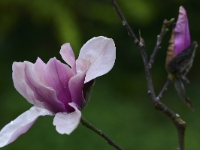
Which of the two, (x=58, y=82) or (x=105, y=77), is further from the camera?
(x=105, y=77)

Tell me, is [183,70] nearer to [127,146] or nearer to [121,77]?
[127,146]

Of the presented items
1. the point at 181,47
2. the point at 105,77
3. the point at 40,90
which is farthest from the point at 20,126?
the point at 105,77

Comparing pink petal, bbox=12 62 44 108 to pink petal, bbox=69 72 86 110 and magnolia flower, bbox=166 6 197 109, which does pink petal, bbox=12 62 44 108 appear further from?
magnolia flower, bbox=166 6 197 109

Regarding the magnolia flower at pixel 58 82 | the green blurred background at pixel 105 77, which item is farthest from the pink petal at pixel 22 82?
the green blurred background at pixel 105 77

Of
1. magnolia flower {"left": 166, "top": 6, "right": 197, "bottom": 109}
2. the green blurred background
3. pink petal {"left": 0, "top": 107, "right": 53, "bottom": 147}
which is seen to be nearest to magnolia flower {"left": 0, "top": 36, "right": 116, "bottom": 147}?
pink petal {"left": 0, "top": 107, "right": 53, "bottom": 147}

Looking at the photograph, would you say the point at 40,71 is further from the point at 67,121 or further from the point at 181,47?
the point at 181,47

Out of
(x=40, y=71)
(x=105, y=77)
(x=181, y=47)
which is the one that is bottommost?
(x=105, y=77)

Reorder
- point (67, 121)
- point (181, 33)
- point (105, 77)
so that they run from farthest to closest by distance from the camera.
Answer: point (105, 77), point (181, 33), point (67, 121)

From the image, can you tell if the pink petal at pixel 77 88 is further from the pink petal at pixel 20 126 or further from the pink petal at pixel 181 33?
the pink petal at pixel 181 33
